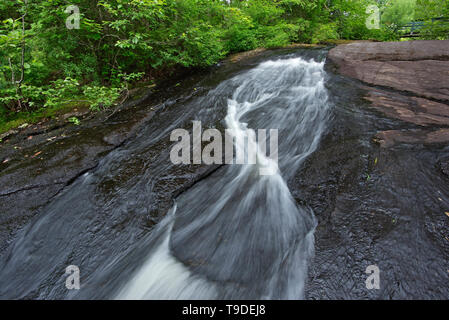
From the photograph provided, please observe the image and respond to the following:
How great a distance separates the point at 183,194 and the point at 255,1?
10.8 meters

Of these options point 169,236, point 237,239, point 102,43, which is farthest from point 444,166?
point 102,43

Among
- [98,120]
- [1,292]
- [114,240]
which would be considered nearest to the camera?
[1,292]

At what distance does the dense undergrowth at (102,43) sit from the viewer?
4.38 m

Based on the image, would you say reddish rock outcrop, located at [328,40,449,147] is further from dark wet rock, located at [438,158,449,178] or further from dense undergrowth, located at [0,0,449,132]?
dense undergrowth, located at [0,0,449,132]

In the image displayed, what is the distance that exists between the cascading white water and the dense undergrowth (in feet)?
10.5

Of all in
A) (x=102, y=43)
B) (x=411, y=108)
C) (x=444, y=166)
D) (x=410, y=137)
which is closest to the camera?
(x=444, y=166)

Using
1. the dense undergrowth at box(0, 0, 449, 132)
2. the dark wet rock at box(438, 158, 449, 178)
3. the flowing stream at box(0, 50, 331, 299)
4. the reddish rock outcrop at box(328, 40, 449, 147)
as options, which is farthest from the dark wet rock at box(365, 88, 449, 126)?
the dense undergrowth at box(0, 0, 449, 132)

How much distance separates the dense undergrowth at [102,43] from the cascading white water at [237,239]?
10.5ft

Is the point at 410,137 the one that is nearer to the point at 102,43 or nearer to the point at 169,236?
the point at 169,236

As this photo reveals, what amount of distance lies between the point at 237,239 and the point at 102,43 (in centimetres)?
682

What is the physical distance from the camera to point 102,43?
20.2 feet

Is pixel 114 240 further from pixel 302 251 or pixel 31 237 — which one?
pixel 302 251

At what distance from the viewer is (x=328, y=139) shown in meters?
3.54

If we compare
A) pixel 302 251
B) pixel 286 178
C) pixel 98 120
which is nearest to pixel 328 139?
pixel 286 178
